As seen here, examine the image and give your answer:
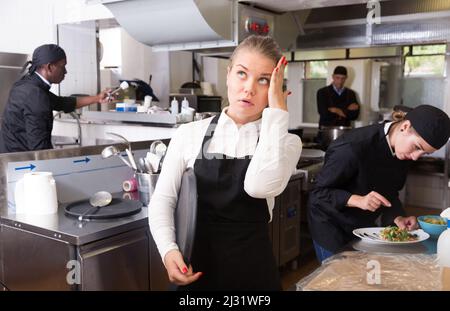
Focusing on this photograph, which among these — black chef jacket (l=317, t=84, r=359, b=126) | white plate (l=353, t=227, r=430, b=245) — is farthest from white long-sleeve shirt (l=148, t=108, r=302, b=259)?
black chef jacket (l=317, t=84, r=359, b=126)

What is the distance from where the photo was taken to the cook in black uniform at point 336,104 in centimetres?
539

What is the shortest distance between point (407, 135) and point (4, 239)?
6.01 ft

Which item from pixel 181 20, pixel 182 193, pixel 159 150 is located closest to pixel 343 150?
pixel 182 193

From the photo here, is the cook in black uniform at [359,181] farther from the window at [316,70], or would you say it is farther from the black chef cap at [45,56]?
the window at [316,70]

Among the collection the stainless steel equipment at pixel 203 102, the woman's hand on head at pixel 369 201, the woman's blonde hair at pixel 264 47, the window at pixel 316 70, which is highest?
the window at pixel 316 70

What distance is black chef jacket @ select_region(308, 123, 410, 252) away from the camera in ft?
5.80

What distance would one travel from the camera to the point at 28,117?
2689 millimetres

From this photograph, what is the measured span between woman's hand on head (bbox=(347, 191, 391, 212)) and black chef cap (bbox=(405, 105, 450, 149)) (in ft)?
0.84

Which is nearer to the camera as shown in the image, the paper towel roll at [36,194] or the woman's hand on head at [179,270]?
the woman's hand on head at [179,270]

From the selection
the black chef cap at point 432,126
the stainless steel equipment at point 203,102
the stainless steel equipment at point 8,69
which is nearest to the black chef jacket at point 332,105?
the stainless steel equipment at point 203,102

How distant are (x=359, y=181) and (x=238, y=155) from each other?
65 cm

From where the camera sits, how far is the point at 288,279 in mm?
3352

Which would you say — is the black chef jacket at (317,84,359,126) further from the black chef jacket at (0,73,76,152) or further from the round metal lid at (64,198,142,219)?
the round metal lid at (64,198,142,219)

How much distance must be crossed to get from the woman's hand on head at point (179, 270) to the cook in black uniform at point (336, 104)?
14.4 ft
